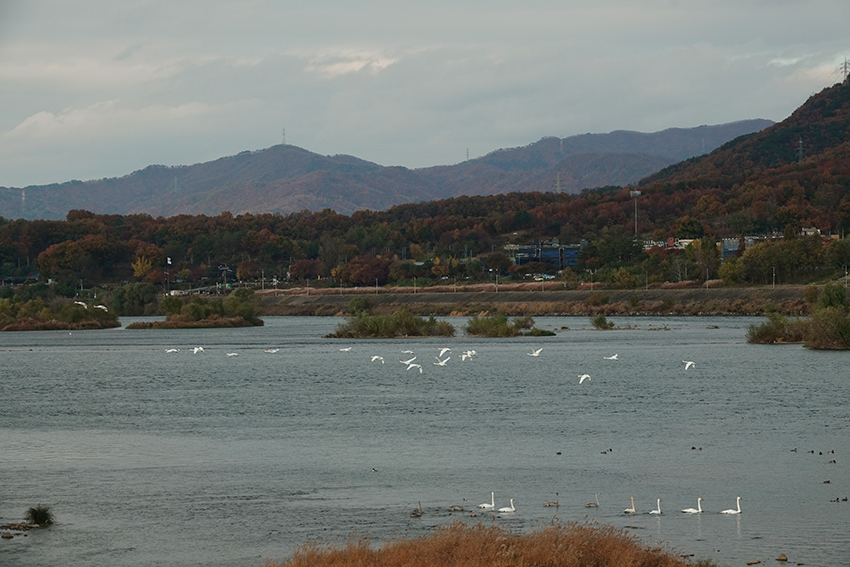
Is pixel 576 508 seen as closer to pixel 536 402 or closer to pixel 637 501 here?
pixel 637 501

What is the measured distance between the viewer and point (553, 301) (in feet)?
540

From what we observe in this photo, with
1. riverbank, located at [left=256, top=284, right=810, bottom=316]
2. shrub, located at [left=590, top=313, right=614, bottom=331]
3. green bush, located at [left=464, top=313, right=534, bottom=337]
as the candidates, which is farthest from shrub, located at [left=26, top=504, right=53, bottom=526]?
riverbank, located at [left=256, top=284, right=810, bottom=316]

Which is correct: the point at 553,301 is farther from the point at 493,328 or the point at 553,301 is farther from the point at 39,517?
the point at 39,517

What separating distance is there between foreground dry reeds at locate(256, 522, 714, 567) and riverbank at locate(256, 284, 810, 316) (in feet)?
361

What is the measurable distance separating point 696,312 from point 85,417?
11394 cm

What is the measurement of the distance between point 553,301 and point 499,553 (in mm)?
151022

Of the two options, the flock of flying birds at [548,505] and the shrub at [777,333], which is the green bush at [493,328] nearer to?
the shrub at [777,333]

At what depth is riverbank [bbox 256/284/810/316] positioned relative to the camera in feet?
450

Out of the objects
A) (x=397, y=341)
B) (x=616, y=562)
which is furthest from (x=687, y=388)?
(x=397, y=341)

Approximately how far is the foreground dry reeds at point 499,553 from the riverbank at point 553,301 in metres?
110

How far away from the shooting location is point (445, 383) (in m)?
53.1

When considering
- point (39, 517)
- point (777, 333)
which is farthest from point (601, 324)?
point (39, 517)

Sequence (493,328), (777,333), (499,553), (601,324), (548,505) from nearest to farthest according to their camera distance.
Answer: (499,553) < (548,505) < (777,333) < (493,328) < (601,324)

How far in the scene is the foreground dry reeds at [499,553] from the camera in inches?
584
